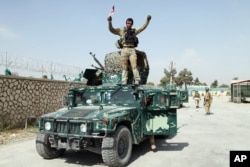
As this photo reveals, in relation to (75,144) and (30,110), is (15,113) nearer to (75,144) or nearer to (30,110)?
(30,110)

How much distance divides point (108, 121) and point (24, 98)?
593cm

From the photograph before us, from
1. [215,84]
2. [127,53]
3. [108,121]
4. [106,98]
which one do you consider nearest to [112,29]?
[127,53]

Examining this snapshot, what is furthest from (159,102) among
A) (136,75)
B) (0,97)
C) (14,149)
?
(0,97)

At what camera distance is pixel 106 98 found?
6523 mm

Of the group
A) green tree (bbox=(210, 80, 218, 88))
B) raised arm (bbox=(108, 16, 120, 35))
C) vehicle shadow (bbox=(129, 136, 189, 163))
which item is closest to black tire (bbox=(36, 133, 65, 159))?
vehicle shadow (bbox=(129, 136, 189, 163))

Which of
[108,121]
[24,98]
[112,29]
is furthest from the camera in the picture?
[24,98]

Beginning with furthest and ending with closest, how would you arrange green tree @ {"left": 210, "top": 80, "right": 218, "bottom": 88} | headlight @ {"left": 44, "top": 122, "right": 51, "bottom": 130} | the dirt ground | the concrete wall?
green tree @ {"left": 210, "top": 80, "right": 218, "bottom": 88}
the concrete wall
the dirt ground
headlight @ {"left": 44, "top": 122, "right": 51, "bottom": 130}

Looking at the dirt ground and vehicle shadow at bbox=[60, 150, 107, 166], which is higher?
the dirt ground

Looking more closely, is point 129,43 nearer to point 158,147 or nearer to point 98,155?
point 158,147

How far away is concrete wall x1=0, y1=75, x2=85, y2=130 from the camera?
905 cm

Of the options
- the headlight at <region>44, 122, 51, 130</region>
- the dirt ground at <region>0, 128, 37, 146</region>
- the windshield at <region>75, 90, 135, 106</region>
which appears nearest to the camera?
the headlight at <region>44, 122, 51, 130</region>

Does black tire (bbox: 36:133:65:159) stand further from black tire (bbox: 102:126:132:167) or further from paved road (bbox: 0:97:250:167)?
black tire (bbox: 102:126:132:167)

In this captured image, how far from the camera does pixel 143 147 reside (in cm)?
733

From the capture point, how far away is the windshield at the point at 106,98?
6359 mm
